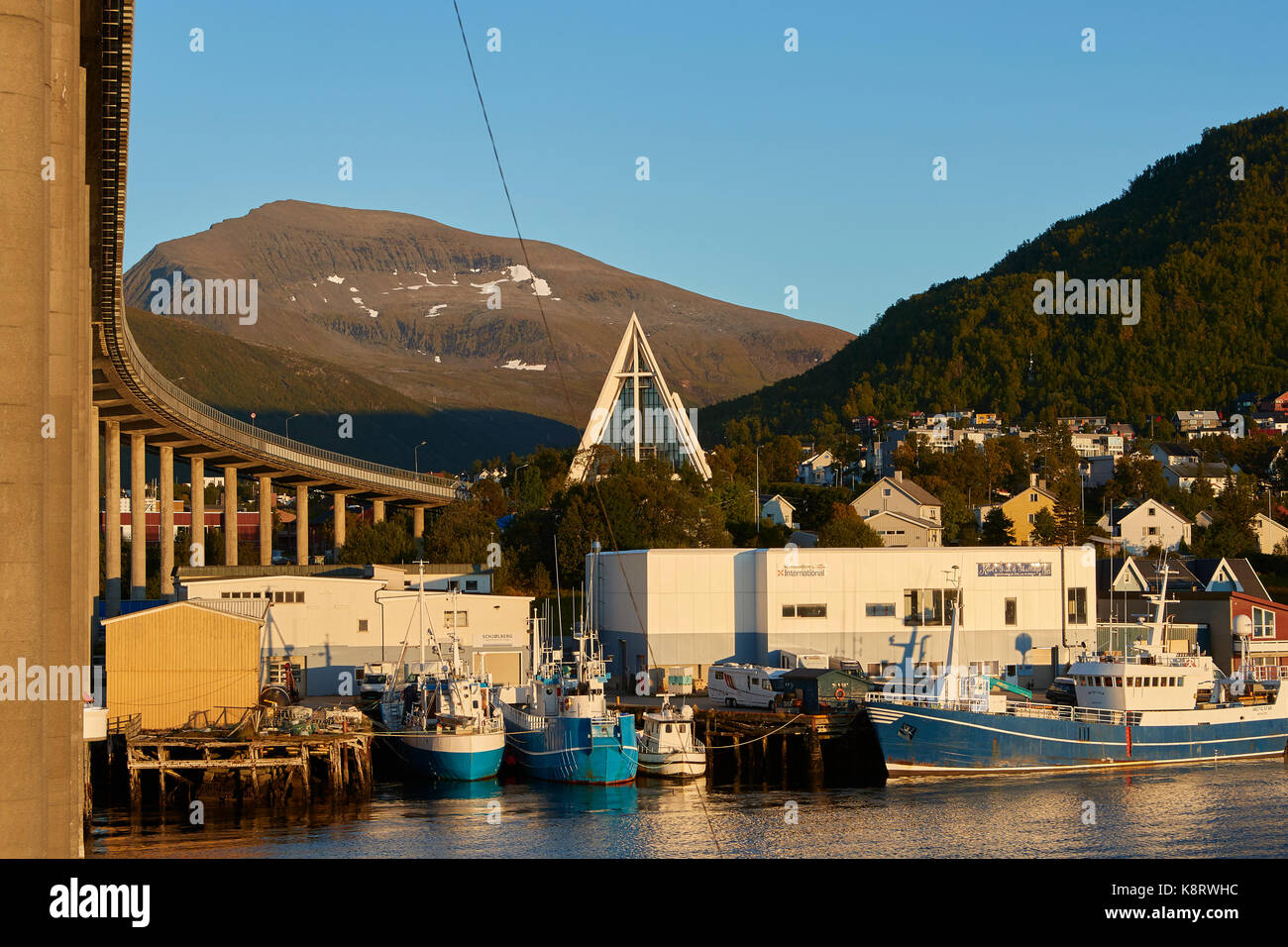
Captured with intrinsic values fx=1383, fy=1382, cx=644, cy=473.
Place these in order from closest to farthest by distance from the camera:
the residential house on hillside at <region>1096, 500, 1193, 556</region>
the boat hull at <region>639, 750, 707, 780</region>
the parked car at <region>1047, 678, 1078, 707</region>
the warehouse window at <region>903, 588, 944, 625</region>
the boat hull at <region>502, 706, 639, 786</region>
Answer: the boat hull at <region>502, 706, 639, 786</region> < the boat hull at <region>639, 750, 707, 780</region> < the parked car at <region>1047, 678, 1078, 707</region> < the warehouse window at <region>903, 588, 944, 625</region> < the residential house on hillside at <region>1096, 500, 1193, 556</region>

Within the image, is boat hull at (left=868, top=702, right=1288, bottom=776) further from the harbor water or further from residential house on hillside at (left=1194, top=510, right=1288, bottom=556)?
residential house on hillside at (left=1194, top=510, right=1288, bottom=556)

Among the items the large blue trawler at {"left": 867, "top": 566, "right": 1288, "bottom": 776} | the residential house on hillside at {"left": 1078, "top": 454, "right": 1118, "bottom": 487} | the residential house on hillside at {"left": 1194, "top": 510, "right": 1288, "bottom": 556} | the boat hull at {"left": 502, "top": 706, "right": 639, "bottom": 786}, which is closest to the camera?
the boat hull at {"left": 502, "top": 706, "right": 639, "bottom": 786}

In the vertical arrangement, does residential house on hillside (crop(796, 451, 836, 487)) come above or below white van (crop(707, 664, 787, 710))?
above

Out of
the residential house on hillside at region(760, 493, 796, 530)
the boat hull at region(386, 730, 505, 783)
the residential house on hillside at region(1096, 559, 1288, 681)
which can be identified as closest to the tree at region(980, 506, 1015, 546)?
the residential house on hillside at region(760, 493, 796, 530)

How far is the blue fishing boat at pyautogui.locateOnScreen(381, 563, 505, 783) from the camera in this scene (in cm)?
4075

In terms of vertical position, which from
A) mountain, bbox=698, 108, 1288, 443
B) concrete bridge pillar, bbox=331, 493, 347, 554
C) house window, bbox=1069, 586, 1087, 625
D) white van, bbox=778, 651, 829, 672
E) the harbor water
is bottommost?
the harbor water

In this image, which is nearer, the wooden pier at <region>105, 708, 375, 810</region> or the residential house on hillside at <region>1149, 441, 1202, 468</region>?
the wooden pier at <region>105, 708, 375, 810</region>

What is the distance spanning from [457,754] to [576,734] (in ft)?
11.6

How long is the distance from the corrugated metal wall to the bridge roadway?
17.0ft

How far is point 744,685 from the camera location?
1893 inches

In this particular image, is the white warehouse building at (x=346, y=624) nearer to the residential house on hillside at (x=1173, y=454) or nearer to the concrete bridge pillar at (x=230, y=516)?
the concrete bridge pillar at (x=230, y=516)

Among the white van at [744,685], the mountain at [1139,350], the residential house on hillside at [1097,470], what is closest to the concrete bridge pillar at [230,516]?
the white van at [744,685]

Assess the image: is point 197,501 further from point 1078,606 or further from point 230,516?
point 1078,606
